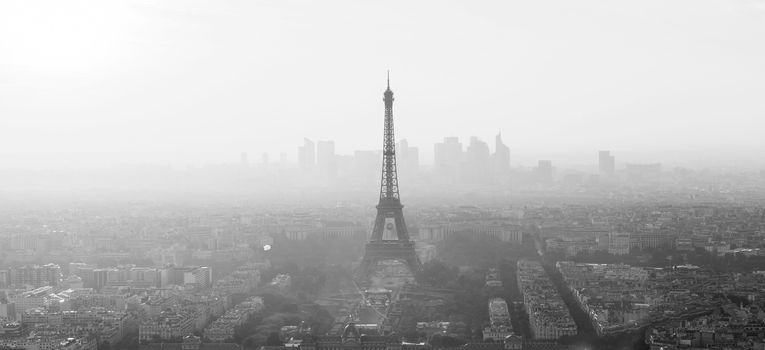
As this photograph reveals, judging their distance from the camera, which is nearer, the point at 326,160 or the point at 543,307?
the point at 543,307

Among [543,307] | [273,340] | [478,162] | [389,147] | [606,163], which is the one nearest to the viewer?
[273,340]

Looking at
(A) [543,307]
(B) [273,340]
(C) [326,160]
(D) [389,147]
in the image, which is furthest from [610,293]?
(C) [326,160]

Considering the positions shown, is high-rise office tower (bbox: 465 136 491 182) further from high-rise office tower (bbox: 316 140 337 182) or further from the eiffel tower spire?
the eiffel tower spire

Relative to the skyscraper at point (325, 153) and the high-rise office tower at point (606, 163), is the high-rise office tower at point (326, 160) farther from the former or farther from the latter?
the high-rise office tower at point (606, 163)

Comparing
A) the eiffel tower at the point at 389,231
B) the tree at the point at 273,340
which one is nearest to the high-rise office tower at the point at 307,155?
the eiffel tower at the point at 389,231

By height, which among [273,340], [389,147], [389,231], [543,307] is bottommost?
[273,340]

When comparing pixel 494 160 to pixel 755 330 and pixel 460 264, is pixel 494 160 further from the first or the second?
pixel 755 330

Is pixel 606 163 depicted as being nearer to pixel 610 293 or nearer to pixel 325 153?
pixel 325 153
